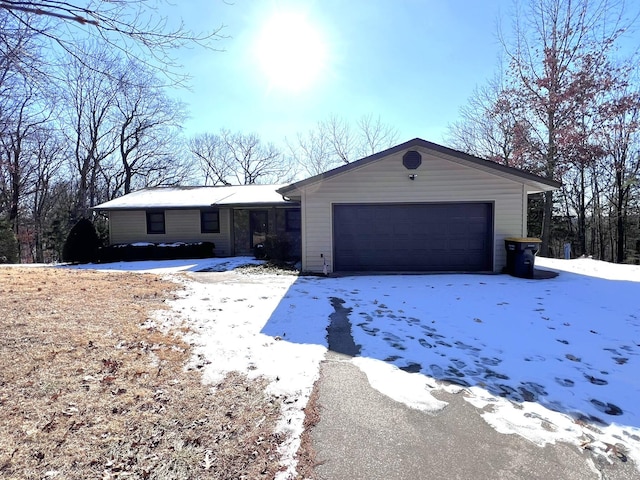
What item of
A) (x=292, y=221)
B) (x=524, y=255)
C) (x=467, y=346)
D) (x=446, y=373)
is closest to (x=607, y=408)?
(x=446, y=373)

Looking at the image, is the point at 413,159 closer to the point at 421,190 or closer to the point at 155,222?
the point at 421,190

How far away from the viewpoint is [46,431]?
2.34 meters

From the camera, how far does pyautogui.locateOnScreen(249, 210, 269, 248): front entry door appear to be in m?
15.8

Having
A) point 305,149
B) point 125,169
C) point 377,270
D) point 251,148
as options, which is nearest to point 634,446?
point 377,270

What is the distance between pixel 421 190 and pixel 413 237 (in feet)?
4.46

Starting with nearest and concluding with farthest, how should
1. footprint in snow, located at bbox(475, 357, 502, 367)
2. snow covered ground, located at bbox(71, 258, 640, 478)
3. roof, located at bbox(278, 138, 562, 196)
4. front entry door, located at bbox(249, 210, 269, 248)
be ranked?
snow covered ground, located at bbox(71, 258, 640, 478), footprint in snow, located at bbox(475, 357, 502, 367), roof, located at bbox(278, 138, 562, 196), front entry door, located at bbox(249, 210, 269, 248)

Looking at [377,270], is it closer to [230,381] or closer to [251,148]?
[230,381]

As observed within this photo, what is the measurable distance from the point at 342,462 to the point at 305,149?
94.8 ft

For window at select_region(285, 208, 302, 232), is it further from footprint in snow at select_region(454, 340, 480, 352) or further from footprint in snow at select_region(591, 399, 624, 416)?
footprint in snow at select_region(591, 399, 624, 416)

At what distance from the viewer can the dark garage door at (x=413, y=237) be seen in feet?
31.9

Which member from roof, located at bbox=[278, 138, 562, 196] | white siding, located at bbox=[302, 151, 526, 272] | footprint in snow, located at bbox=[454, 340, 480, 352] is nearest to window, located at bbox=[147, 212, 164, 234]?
roof, located at bbox=[278, 138, 562, 196]

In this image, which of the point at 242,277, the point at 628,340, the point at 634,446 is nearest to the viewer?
the point at 634,446

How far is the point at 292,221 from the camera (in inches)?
615

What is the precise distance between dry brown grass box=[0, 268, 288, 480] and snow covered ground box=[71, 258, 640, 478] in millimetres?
274
